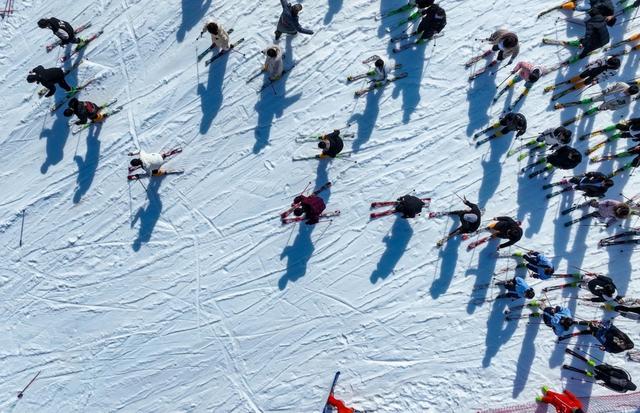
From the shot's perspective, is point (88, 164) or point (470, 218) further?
point (88, 164)

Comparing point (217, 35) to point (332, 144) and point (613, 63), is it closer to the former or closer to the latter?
point (332, 144)

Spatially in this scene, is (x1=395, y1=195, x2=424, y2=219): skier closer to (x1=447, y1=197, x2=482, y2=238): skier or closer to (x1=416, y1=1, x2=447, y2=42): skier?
(x1=447, y1=197, x2=482, y2=238): skier

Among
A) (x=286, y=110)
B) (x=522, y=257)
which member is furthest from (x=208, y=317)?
(x=522, y=257)

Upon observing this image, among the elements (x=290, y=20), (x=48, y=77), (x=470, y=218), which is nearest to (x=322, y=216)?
(x=470, y=218)

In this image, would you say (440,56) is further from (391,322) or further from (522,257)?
(391,322)

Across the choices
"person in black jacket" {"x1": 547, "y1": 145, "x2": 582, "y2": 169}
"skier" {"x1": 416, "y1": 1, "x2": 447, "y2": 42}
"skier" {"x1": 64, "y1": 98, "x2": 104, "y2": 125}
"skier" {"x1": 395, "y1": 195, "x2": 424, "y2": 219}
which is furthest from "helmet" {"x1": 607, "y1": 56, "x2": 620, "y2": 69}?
"skier" {"x1": 64, "y1": 98, "x2": 104, "y2": 125}

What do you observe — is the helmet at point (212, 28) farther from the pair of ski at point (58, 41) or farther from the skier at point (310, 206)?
the skier at point (310, 206)
